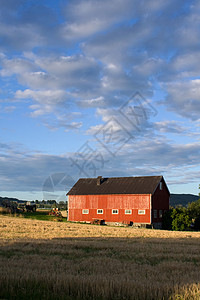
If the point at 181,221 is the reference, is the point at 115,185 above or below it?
above

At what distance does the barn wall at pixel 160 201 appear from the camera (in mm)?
54675

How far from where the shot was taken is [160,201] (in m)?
56.5

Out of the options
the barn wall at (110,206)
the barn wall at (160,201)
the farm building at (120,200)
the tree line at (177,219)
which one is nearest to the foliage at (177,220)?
the tree line at (177,219)

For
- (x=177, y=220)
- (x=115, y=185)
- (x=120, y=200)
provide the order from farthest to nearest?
(x=115, y=185) < (x=120, y=200) < (x=177, y=220)

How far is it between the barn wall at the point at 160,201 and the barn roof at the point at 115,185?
5.38ft

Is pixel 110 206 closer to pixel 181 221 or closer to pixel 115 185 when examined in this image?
pixel 115 185

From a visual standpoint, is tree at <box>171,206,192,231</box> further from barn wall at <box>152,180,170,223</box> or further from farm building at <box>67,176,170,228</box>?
farm building at <box>67,176,170,228</box>

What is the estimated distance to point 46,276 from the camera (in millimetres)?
8586

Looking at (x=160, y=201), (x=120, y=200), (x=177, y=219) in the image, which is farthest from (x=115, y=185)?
(x=177, y=219)

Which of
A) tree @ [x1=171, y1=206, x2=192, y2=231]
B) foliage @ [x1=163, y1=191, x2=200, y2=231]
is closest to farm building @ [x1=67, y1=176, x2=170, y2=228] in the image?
foliage @ [x1=163, y1=191, x2=200, y2=231]

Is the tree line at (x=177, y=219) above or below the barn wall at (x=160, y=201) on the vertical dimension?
below

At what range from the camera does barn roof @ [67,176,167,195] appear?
5572 centimetres

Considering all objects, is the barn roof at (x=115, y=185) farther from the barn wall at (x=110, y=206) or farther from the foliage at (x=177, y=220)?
the foliage at (x=177, y=220)

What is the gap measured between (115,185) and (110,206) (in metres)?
3.94
